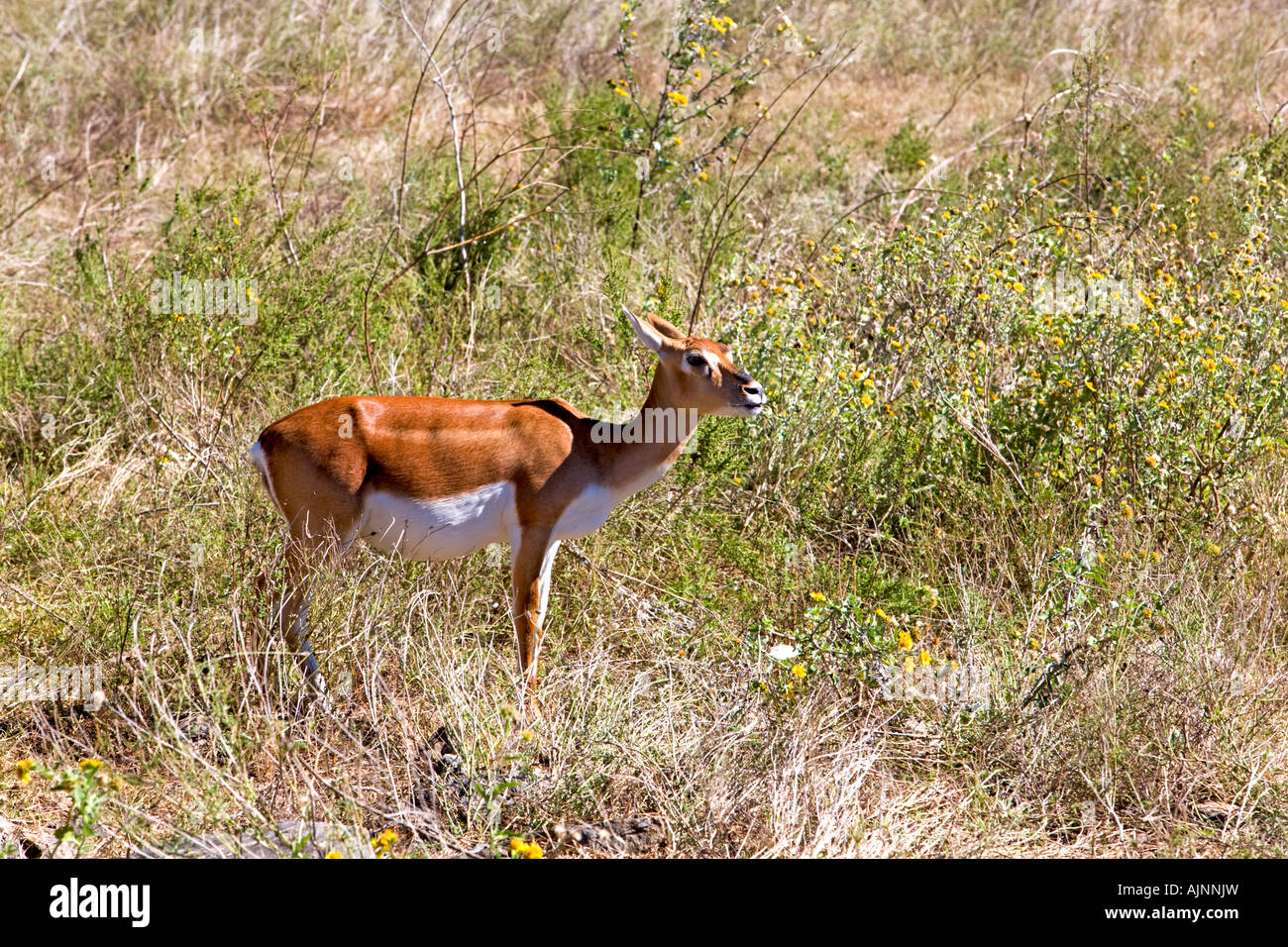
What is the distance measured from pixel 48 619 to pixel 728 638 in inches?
115

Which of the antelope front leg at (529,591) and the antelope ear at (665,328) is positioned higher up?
the antelope ear at (665,328)

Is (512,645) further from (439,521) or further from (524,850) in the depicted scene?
(524,850)

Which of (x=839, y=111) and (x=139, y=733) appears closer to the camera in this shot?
(x=139, y=733)

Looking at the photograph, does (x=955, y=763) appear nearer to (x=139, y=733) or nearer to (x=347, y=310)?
(x=139, y=733)

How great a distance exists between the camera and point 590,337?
758cm

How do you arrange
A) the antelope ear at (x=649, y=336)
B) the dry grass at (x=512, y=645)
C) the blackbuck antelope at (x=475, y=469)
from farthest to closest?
the blackbuck antelope at (x=475, y=469) < the antelope ear at (x=649, y=336) < the dry grass at (x=512, y=645)

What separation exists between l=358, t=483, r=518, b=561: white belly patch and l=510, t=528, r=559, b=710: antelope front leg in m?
0.13

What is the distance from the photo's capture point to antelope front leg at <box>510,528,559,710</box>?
17.5ft

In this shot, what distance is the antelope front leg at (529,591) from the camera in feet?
17.5

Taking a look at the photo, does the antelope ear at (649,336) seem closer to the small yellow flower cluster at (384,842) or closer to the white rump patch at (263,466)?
the white rump patch at (263,466)

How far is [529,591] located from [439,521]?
1.51 ft

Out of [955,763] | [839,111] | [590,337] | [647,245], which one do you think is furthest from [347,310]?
[839,111]

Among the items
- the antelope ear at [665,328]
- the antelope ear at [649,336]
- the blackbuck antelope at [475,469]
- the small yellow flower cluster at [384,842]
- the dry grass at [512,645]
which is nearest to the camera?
the small yellow flower cluster at [384,842]

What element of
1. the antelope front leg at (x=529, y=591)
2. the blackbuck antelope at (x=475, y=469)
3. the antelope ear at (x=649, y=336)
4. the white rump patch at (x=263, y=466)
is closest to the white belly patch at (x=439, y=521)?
the blackbuck antelope at (x=475, y=469)
